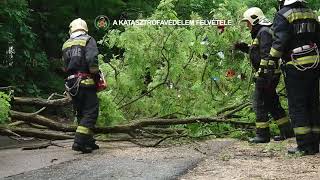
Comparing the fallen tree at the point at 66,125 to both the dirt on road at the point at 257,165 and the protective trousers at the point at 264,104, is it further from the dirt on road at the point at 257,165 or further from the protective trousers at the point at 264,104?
the dirt on road at the point at 257,165

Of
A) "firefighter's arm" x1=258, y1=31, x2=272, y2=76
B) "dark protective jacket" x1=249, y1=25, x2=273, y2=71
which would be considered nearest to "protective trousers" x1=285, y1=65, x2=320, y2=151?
→ "firefighter's arm" x1=258, y1=31, x2=272, y2=76

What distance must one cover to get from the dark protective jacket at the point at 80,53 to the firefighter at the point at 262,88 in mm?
2250

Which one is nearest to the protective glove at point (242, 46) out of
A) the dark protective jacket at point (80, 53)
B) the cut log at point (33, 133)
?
the dark protective jacket at point (80, 53)

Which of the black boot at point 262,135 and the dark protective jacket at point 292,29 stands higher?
the dark protective jacket at point 292,29

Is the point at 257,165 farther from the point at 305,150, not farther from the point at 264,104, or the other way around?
the point at 264,104

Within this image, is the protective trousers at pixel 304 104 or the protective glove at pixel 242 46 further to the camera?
the protective glove at pixel 242 46

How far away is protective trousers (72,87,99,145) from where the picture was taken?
679cm

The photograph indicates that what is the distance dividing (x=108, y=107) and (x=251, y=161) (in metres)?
2.68

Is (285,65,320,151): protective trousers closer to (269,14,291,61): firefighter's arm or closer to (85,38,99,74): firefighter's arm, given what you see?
(269,14,291,61): firefighter's arm

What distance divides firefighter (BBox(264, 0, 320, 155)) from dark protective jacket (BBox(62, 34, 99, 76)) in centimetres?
242

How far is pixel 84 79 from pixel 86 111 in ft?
1.45

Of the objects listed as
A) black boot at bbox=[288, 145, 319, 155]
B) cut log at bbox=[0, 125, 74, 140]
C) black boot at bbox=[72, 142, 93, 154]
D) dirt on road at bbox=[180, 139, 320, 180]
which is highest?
cut log at bbox=[0, 125, 74, 140]

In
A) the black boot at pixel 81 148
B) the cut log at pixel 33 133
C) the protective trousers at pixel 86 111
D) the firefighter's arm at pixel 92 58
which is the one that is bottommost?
the black boot at pixel 81 148

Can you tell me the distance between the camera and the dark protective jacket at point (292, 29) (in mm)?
5816
